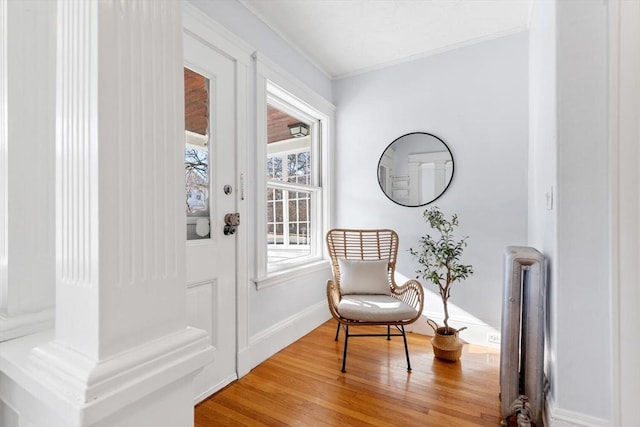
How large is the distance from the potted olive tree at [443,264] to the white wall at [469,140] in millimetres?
96

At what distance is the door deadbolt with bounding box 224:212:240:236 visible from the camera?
79.3 inches

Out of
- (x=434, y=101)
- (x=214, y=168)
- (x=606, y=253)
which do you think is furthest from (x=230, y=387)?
(x=434, y=101)

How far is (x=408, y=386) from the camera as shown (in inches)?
77.8

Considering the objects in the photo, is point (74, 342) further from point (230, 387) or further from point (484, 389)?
point (484, 389)

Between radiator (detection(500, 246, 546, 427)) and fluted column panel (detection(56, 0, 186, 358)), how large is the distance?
161 cm

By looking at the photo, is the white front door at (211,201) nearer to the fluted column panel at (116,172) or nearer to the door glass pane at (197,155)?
the door glass pane at (197,155)

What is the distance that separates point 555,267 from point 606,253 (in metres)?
0.19

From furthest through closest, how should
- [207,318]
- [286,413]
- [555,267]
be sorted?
[207,318], [286,413], [555,267]

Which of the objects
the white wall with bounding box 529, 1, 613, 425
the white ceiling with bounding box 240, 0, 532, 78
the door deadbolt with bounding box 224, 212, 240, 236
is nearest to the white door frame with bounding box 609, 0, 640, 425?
the white wall with bounding box 529, 1, 613, 425

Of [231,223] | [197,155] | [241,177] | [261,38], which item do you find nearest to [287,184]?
[241,177]

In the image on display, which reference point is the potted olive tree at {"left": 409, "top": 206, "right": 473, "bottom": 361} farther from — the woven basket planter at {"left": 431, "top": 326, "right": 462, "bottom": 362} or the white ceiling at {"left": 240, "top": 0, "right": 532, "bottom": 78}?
the white ceiling at {"left": 240, "top": 0, "right": 532, "bottom": 78}

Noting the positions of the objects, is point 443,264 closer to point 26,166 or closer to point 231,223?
point 231,223

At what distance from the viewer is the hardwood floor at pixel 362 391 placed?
1.68m

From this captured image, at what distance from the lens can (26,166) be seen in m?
0.74
